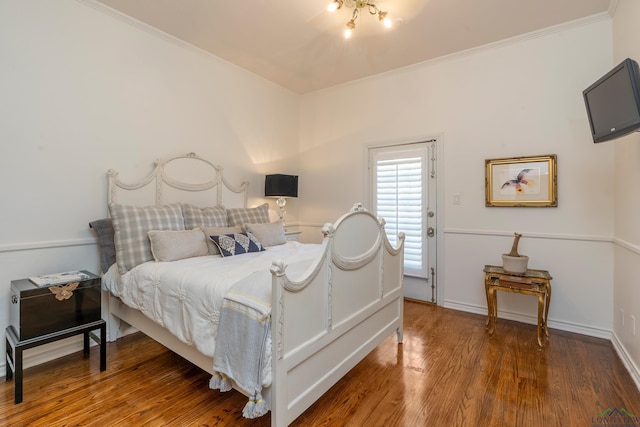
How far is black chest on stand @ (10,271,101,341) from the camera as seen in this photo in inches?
74.8

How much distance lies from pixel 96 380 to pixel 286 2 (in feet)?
10.4

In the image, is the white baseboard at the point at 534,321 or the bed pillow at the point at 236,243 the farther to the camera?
the white baseboard at the point at 534,321

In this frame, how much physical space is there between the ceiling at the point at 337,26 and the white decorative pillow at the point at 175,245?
193cm

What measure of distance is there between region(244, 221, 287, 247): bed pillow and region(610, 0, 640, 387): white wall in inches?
109

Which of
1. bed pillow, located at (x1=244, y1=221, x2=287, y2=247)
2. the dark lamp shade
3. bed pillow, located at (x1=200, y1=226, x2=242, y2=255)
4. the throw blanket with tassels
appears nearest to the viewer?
the throw blanket with tassels

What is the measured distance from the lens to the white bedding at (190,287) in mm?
1687

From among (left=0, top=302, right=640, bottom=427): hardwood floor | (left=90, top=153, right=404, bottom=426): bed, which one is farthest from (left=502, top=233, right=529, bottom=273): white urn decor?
(left=90, top=153, right=404, bottom=426): bed

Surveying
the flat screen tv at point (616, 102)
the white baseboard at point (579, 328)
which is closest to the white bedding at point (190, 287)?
the flat screen tv at point (616, 102)

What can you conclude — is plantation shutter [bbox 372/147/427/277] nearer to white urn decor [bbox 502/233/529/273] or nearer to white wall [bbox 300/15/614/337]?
white wall [bbox 300/15/614/337]

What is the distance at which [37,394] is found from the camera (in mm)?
1924

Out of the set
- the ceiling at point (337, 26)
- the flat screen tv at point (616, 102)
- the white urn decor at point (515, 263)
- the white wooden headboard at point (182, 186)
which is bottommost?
the white urn decor at point (515, 263)

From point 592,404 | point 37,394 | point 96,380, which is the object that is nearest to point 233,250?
point 96,380

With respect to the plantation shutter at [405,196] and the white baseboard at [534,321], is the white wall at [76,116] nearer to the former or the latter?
the plantation shutter at [405,196]

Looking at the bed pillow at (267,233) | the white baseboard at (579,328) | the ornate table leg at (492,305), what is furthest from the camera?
the bed pillow at (267,233)
